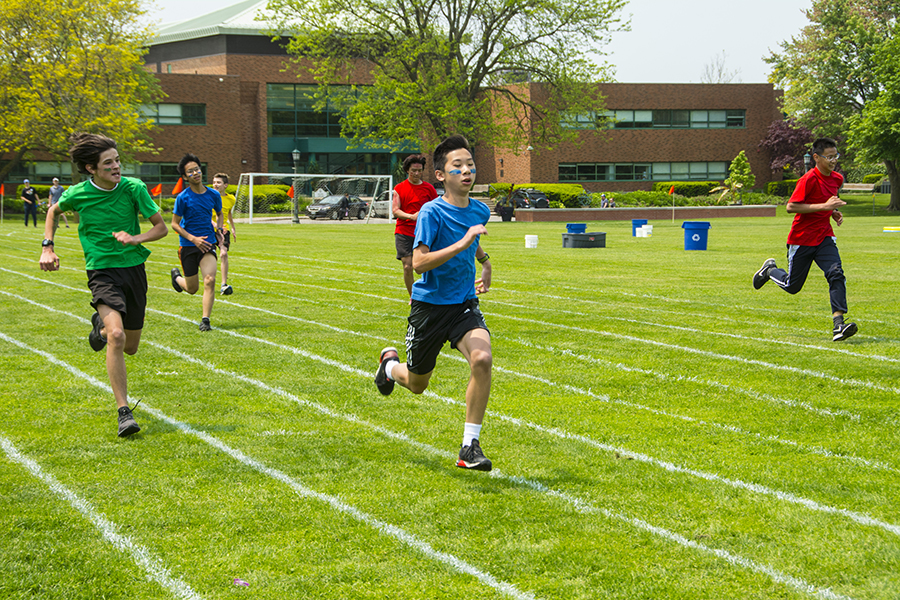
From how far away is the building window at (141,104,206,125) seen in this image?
61344 millimetres

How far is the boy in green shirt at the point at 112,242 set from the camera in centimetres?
620

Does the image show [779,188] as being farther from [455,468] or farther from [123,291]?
[455,468]

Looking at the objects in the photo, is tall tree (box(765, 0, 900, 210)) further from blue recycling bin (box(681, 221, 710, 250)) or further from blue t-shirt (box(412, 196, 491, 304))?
blue t-shirt (box(412, 196, 491, 304))

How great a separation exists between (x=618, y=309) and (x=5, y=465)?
8.74 m

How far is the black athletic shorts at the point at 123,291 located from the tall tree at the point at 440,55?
119ft

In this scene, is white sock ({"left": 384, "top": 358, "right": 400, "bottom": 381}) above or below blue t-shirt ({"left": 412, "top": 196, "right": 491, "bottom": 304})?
below

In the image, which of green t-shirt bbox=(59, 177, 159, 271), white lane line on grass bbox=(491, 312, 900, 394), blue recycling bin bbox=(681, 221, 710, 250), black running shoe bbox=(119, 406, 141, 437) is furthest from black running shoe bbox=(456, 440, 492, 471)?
blue recycling bin bbox=(681, 221, 710, 250)

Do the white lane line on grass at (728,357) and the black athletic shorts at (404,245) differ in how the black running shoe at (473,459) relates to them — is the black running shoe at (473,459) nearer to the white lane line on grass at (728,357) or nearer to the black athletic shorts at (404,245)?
the white lane line on grass at (728,357)

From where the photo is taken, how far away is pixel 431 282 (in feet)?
17.9

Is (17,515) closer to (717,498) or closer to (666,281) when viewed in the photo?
(717,498)

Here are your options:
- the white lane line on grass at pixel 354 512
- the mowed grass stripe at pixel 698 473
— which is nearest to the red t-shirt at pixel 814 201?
the mowed grass stripe at pixel 698 473

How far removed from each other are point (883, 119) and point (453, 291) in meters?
54.9

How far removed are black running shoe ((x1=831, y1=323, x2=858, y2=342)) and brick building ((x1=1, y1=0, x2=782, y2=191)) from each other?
54.4 metres

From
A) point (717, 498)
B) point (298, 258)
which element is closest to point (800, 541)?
point (717, 498)
